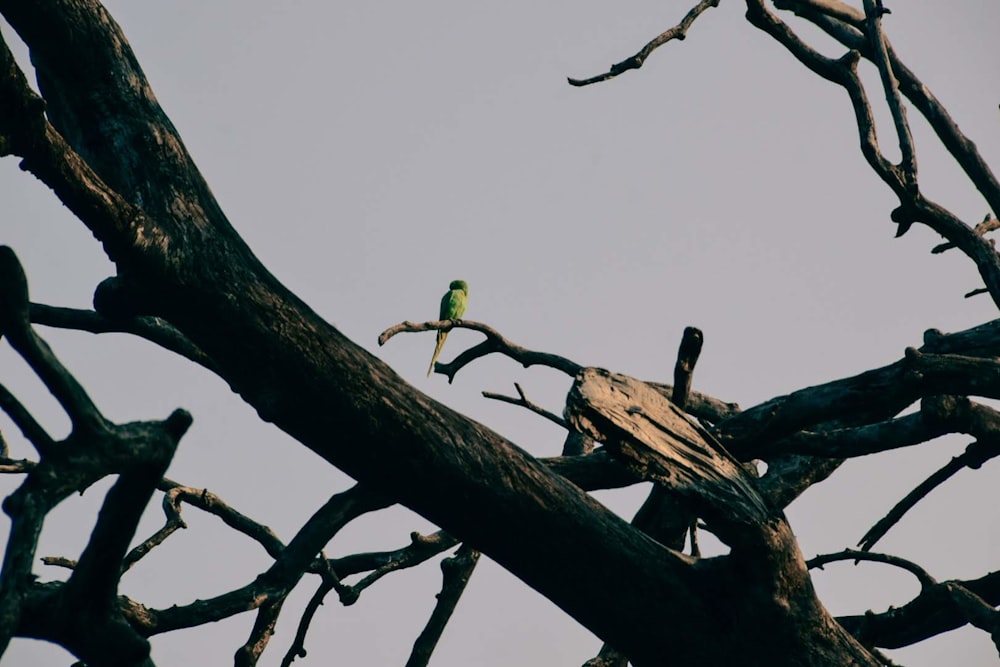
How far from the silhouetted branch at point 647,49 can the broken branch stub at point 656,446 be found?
65.2 inches

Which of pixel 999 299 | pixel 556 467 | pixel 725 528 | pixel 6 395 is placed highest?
pixel 999 299

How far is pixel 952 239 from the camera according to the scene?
16.2 feet

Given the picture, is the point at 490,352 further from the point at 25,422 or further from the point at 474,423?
the point at 25,422

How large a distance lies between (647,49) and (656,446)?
2062mm

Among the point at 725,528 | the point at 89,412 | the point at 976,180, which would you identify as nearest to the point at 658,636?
the point at 725,528

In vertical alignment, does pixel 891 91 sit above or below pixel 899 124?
above

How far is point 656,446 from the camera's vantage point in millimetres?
3588

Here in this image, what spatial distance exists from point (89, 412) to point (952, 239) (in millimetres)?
3764

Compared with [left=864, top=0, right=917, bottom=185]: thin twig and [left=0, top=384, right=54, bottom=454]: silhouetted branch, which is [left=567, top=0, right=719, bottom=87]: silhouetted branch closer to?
[left=864, top=0, right=917, bottom=185]: thin twig

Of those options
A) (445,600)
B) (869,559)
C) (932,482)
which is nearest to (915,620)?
(869,559)

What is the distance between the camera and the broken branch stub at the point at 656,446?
3512 mm

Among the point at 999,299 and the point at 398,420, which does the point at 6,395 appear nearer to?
the point at 398,420

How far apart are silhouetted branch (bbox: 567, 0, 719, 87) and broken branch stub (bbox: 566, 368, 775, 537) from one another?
1657mm

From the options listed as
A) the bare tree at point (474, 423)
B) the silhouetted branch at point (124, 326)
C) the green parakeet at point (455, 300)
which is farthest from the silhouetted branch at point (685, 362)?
the green parakeet at point (455, 300)
